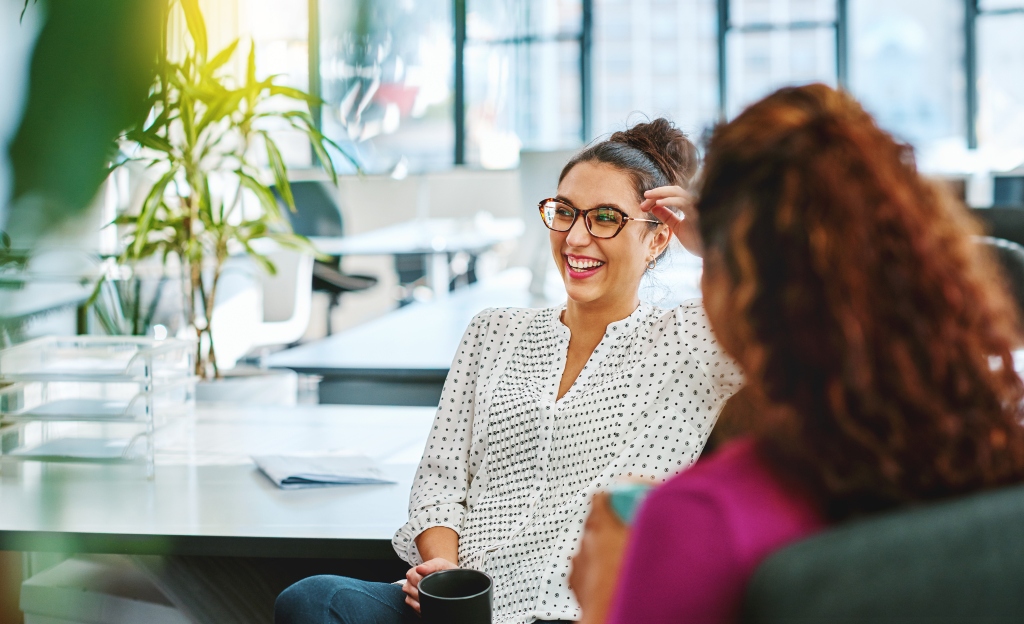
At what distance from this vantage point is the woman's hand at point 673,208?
4.69ft

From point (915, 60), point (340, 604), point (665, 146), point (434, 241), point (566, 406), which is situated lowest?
point (340, 604)

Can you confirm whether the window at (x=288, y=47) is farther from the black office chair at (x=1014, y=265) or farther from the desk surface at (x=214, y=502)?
the black office chair at (x=1014, y=265)

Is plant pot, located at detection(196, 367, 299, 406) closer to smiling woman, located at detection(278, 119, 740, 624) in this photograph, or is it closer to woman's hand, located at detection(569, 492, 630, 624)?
smiling woman, located at detection(278, 119, 740, 624)

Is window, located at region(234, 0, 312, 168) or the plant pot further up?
window, located at region(234, 0, 312, 168)

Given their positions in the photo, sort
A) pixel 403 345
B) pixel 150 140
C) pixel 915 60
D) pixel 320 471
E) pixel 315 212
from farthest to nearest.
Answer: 1. pixel 915 60
2. pixel 315 212
3. pixel 403 345
4. pixel 150 140
5. pixel 320 471

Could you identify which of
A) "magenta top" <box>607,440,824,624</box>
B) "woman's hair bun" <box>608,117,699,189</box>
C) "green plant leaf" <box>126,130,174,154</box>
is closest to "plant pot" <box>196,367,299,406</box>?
"green plant leaf" <box>126,130,174,154</box>

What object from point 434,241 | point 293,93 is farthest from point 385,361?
point 434,241

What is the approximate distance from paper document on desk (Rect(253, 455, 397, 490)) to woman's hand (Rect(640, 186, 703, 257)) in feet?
2.04

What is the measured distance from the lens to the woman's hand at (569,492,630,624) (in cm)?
69

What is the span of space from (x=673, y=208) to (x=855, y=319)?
3.05 feet

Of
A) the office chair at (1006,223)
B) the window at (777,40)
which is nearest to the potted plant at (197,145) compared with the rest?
the office chair at (1006,223)

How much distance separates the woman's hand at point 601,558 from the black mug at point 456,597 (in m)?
0.33

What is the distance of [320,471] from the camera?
65.5 inches

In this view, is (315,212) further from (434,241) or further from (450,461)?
(450,461)
